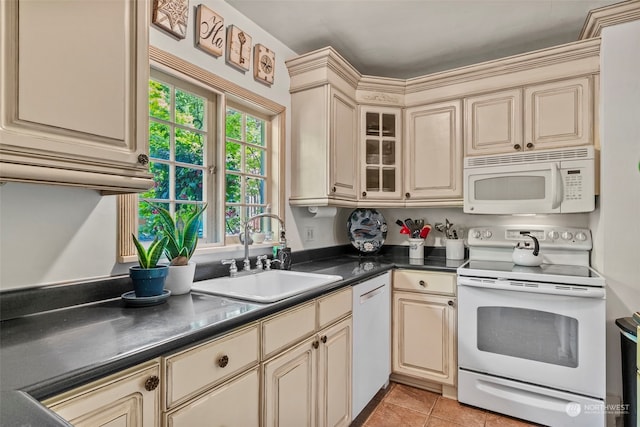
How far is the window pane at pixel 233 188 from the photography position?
1999 mm

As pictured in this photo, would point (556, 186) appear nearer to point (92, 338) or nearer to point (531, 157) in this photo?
point (531, 157)

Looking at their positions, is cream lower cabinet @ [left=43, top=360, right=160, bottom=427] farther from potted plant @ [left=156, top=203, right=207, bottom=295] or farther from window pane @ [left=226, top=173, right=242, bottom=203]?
window pane @ [left=226, top=173, right=242, bottom=203]

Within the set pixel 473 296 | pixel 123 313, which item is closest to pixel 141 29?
pixel 123 313

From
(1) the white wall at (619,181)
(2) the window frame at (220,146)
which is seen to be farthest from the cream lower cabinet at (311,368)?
(1) the white wall at (619,181)

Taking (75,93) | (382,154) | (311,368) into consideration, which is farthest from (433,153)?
(75,93)

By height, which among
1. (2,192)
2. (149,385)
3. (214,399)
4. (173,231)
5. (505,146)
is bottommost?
(214,399)

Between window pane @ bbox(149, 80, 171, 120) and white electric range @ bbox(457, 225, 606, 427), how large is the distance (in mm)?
1942

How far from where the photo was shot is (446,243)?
270 centimetres

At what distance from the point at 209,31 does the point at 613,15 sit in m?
2.24

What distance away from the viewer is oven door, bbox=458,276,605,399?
1786 mm

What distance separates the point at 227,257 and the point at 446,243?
1747 mm

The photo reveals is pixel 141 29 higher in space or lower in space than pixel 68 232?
higher

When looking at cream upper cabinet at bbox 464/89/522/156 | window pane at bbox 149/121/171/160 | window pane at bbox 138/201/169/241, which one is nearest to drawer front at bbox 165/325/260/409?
window pane at bbox 138/201/169/241

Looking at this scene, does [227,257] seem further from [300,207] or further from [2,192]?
[2,192]
